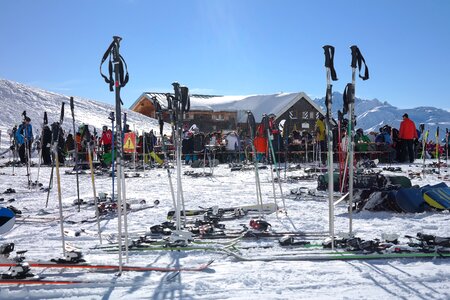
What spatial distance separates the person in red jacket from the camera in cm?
1792

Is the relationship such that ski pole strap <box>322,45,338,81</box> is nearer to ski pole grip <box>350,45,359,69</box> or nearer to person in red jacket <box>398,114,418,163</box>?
ski pole grip <box>350,45,359,69</box>

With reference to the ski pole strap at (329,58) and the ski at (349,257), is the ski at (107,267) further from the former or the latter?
the ski pole strap at (329,58)

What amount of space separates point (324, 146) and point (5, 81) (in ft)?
114

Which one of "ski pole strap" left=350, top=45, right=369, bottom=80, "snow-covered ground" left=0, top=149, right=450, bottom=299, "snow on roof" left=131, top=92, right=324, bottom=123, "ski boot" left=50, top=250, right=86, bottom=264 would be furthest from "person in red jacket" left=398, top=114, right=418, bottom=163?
"snow on roof" left=131, top=92, right=324, bottom=123

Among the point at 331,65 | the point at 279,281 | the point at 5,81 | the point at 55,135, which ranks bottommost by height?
the point at 279,281

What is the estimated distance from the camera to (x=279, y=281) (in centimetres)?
370

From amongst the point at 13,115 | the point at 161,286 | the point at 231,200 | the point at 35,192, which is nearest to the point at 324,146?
the point at 231,200

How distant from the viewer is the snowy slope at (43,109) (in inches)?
1416

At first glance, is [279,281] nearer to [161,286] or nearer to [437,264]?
[161,286]

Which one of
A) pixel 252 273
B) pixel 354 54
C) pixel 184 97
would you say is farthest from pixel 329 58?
pixel 252 273

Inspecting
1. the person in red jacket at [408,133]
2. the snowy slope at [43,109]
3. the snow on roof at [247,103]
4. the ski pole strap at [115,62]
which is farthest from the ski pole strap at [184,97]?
the snowy slope at [43,109]

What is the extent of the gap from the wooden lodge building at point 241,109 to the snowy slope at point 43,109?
2495 mm

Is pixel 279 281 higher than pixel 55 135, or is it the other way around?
pixel 55 135

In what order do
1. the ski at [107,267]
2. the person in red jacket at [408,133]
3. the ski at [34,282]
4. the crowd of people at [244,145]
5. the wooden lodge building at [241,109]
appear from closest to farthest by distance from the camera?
1. the ski at [34,282]
2. the ski at [107,267]
3. the person in red jacket at [408,133]
4. the crowd of people at [244,145]
5. the wooden lodge building at [241,109]
